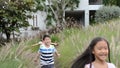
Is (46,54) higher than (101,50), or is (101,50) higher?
(101,50)

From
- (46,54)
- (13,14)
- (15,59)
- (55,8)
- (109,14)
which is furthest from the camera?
(55,8)

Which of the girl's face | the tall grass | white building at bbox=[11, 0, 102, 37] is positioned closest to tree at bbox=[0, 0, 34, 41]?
the tall grass

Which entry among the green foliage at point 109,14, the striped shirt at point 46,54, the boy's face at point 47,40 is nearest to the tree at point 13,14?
the green foliage at point 109,14

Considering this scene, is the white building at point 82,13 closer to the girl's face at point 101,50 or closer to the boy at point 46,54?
the boy at point 46,54

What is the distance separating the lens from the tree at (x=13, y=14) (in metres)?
18.4

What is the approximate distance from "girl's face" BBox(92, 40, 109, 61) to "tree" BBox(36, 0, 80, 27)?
73.6 ft

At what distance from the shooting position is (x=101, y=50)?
15.9ft

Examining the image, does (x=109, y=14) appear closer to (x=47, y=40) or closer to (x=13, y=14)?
(x=13, y=14)

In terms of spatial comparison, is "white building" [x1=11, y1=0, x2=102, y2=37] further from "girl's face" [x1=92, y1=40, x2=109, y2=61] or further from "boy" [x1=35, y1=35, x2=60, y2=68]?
"girl's face" [x1=92, y1=40, x2=109, y2=61]

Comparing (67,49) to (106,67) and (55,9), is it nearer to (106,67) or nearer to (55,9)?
(106,67)

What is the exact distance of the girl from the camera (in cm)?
483

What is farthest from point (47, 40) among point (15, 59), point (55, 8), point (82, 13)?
point (82, 13)

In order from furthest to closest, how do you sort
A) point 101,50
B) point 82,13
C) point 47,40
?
point 82,13 < point 47,40 < point 101,50

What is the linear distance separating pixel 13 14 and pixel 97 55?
557 inches
